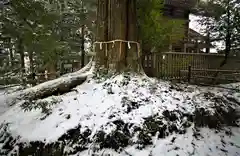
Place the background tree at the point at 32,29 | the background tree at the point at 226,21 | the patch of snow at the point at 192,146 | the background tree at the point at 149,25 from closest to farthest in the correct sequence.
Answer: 1. the patch of snow at the point at 192,146
2. the background tree at the point at 32,29
3. the background tree at the point at 149,25
4. the background tree at the point at 226,21

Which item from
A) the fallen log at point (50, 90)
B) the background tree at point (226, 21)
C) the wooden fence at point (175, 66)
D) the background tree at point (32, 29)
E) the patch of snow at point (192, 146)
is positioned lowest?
the patch of snow at point (192, 146)

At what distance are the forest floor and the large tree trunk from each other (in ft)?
0.96

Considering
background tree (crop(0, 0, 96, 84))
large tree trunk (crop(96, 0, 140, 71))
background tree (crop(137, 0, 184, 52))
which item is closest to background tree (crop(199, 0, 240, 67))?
background tree (crop(137, 0, 184, 52))

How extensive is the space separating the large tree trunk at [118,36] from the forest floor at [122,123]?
0.29m

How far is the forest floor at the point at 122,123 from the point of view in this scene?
2.25 metres

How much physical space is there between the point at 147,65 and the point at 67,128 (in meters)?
4.47

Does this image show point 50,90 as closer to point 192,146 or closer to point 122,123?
point 122,123

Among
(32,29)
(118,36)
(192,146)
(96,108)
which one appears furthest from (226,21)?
(96,108)

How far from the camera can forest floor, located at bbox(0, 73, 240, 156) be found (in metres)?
2.25

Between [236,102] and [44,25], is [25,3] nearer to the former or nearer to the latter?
[44,25]

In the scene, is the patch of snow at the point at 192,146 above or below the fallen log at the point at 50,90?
below

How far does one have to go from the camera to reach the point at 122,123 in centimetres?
245

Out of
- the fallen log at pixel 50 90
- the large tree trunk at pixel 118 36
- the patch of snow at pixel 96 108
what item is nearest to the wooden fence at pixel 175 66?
the large tree trunk at pixel 118 36

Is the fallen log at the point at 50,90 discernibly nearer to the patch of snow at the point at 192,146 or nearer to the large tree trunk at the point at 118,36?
the large tree trunk at the point at 118,36
